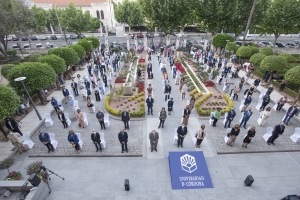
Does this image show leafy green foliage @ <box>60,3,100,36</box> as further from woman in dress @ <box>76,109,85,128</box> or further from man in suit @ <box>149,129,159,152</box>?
man in suit @ <box>149,129,159,152</box>

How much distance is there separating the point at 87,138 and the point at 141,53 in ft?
70.4

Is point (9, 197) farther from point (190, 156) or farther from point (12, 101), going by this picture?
point (190, 156)

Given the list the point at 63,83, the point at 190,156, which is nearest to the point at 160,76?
the point at 63,83

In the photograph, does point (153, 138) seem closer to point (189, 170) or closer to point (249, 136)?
point (189, 170)

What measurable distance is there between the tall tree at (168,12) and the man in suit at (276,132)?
80.5 ft

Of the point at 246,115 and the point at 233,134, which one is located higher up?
the point at 246,115

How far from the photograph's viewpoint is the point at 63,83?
56.3 feet

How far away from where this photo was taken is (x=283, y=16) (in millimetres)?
25203

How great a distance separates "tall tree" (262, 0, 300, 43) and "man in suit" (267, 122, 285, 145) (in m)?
24.2

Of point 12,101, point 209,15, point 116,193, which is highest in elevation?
point 209,15

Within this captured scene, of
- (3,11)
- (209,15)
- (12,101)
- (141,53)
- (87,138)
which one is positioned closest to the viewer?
(12,101)

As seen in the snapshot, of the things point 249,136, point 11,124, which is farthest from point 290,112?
A: point 11,124

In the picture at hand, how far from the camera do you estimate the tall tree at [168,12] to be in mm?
27250

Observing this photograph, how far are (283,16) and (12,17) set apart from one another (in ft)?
124
